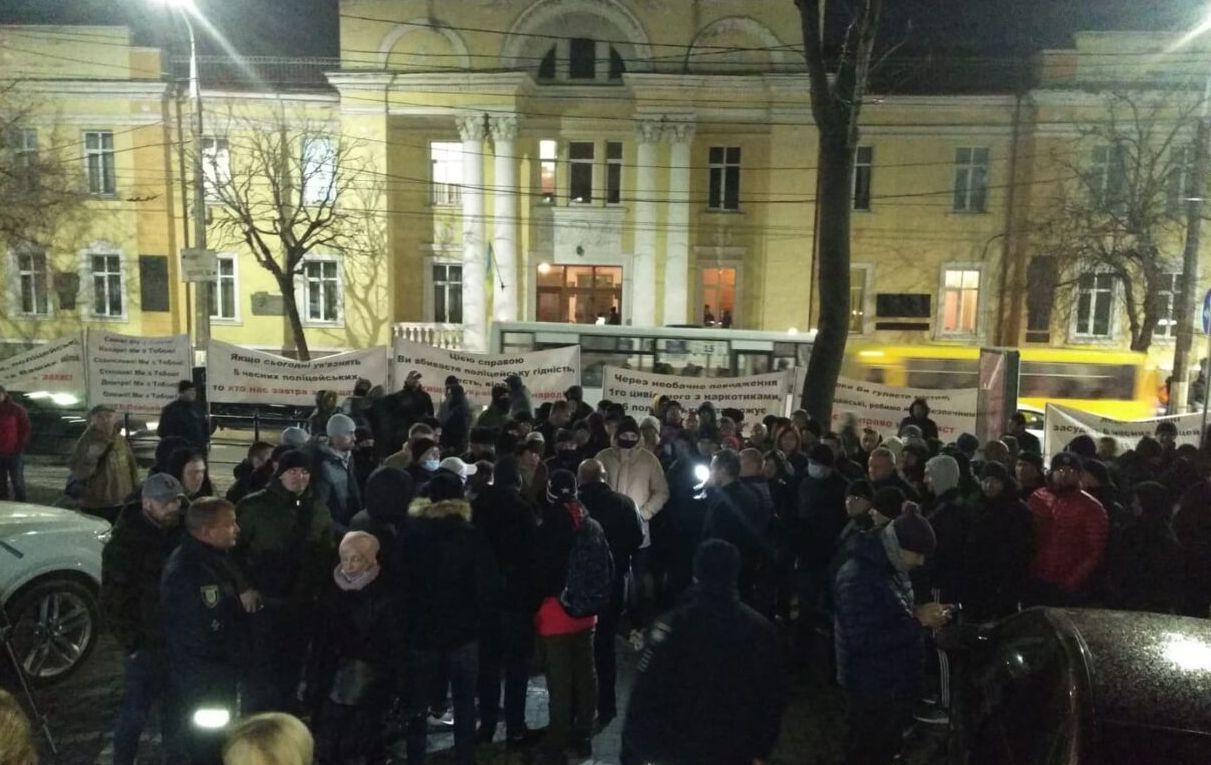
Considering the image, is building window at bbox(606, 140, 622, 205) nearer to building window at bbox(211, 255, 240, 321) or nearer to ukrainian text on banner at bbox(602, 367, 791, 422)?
building window at bbox(211, 255, 240, 321)

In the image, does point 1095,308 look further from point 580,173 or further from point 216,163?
point 216,163

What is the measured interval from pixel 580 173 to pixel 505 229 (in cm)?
323

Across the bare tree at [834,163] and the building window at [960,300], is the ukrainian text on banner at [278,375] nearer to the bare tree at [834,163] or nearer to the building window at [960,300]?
the bare tree at [834,163]

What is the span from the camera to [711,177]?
1122 inches

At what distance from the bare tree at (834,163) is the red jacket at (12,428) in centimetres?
992

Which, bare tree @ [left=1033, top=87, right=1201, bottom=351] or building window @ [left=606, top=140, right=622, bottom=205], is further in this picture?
building window @ [left=606, top=140, right=622, bottom=205]

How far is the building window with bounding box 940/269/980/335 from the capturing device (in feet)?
91.8

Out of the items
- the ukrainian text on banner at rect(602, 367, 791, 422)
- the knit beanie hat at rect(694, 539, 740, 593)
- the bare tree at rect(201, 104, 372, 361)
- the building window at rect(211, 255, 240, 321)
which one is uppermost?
the bare tree at rect(201, 104, 372, 361)

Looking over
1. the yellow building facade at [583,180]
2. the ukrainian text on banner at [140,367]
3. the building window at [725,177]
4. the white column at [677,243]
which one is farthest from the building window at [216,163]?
the building window at [725,177]

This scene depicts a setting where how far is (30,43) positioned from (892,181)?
2800 centimetres

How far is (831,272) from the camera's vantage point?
1225 centimetres

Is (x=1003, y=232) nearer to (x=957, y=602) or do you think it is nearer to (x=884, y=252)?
(x=884, y=252)

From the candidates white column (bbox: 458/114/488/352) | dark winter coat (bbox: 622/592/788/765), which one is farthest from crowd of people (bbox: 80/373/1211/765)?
white column (bbox: 458/114/488/352)

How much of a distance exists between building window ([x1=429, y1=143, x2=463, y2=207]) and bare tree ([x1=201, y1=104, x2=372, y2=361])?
2.35 meters
